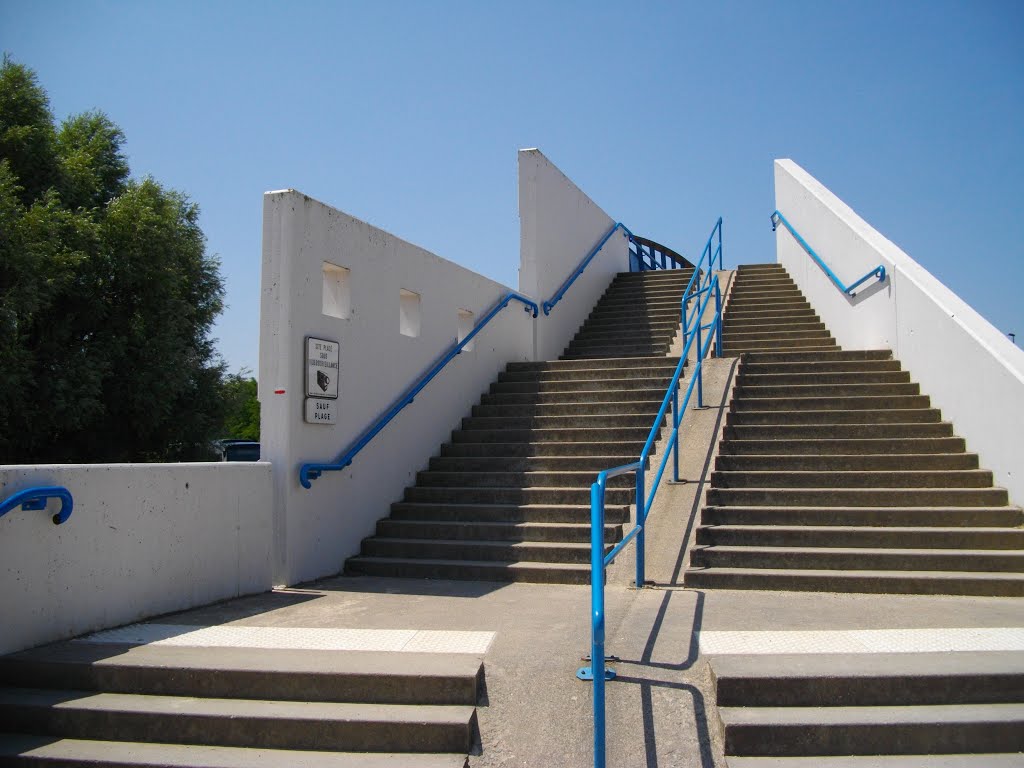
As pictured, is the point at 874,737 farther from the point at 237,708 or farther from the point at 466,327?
the point at 466,327

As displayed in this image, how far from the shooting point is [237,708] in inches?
151

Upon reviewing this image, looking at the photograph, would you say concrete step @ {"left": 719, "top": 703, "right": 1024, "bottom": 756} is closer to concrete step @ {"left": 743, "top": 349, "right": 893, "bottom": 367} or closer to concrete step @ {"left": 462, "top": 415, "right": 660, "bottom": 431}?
concrete step @ {"left": 462, "top": 415, "right": 660, "bottom": 431}

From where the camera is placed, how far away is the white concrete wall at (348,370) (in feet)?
20.6

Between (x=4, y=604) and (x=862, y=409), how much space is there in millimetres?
7165

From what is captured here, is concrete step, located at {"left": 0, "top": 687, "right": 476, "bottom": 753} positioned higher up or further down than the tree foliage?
further down

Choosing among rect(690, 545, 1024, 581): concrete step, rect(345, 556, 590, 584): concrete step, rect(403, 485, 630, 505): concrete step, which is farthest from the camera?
rect(403, 485, 630, 505): concrete step

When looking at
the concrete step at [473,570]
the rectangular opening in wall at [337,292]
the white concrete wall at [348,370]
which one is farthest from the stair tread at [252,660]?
the rectangular opening in wall at [337,292]

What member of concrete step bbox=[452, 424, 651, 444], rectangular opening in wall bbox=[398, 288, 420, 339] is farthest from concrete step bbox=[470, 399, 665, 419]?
rectangular opening in wall bbox=[398, 288, 420, 339]

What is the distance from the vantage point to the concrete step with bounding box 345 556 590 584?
6398mm

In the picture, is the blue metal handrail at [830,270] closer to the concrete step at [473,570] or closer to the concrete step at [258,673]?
the concrete step at [473,570]

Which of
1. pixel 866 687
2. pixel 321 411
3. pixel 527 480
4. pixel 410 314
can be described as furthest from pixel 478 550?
pixel 866 687

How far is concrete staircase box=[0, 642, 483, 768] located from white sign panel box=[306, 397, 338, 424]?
245 cm

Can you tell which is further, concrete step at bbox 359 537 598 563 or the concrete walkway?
concrete step at bbox 359 537 598 563

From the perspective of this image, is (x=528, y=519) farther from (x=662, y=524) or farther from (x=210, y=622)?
(x=210, y=622)
